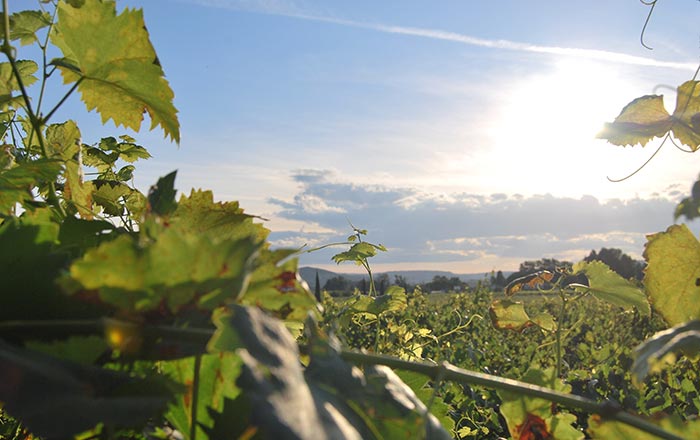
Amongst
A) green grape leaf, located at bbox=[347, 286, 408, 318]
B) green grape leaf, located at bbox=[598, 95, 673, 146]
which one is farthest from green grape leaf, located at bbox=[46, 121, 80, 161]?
green grape leaf, located at bbox=[598, 95, 673, 146]

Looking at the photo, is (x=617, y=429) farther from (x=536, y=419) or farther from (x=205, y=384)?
(x=205, y=384)

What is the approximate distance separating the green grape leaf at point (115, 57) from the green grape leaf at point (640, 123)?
129 centimetres

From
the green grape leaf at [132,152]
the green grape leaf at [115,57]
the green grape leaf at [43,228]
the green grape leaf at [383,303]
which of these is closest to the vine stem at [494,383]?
the green grape leaf at [43,228]

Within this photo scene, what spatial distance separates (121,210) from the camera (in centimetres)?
151

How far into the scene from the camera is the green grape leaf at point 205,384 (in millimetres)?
720

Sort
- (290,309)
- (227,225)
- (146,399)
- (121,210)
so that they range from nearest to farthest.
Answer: (146,399) < (290,309) < (227,225) < (121,210)

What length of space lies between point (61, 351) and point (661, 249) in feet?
3.38

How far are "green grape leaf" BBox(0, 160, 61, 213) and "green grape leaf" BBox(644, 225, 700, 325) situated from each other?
111 cm

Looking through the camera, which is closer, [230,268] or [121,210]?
[230,268]

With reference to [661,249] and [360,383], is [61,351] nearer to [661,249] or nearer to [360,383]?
[360,383]

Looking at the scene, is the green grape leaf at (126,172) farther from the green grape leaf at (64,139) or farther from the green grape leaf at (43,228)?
the green grape leaf at (43,228)

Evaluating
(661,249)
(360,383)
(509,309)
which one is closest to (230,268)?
(360,383)

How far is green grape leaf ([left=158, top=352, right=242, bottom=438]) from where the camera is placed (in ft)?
2.36

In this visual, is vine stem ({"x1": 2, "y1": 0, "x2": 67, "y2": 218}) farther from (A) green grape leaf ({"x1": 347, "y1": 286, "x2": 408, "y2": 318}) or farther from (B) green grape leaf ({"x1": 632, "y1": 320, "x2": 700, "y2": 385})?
(A) green grape leaf ({"x1": 347, "y1": 286, "x2": 408, "y2": 318})
